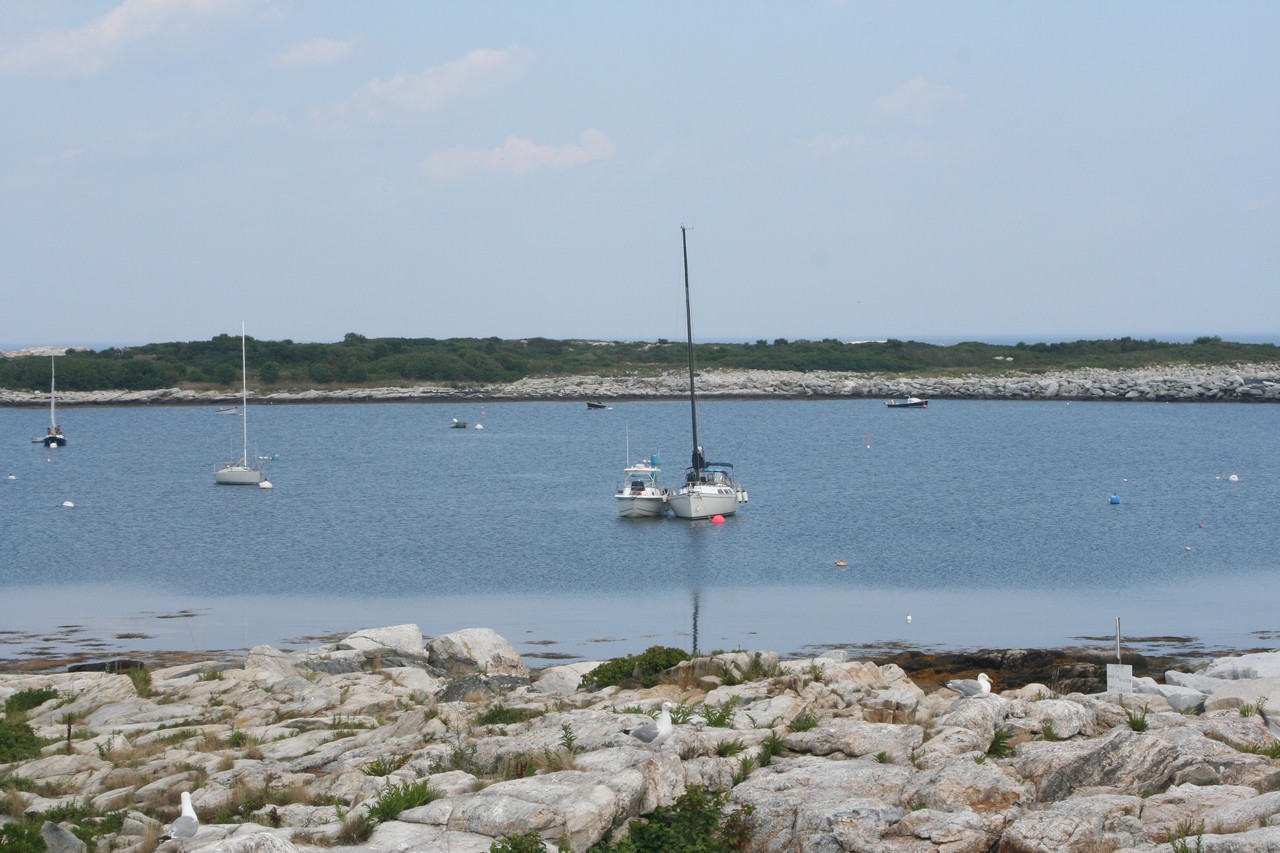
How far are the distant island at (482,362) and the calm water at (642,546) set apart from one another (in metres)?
47.0

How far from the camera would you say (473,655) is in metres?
22.7

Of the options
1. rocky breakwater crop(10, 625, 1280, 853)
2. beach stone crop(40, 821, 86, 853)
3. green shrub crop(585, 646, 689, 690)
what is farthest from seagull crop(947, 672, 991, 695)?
beach stone crop(40, 821, 86, 853)

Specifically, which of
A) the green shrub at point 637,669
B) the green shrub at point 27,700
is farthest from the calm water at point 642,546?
the green shrub at point 27,700

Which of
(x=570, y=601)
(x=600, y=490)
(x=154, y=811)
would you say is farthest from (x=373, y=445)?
(x=154, y=811)

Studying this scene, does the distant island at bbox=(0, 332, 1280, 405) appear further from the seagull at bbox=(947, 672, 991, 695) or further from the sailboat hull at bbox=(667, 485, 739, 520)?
the seagull at bbox=(947, 672, 991, 695)

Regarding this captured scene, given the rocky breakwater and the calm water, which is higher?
the rocky breakwater

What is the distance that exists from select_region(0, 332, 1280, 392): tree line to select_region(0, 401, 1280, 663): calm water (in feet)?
159

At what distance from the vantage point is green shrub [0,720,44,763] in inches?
639

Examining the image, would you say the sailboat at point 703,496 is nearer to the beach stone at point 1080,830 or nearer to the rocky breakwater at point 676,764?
the rocky breakwater at point 676,764

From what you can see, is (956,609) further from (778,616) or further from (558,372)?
(558,372)

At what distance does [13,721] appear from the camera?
18.1 meters

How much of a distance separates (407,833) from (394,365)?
13079 centimetres

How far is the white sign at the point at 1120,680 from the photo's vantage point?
17.1 meters

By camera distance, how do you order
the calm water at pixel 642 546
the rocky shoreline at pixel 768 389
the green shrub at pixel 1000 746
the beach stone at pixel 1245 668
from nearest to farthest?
1. the green shrub at pixel 1000 746
2. the beach stone at pixel 1245 668
3. the calm water at pixel 642 546
4. the rocky shoreline at pixel 768 389
